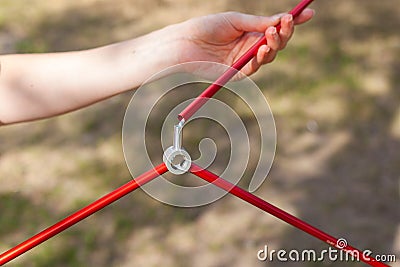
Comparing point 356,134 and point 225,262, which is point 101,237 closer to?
point 225,262

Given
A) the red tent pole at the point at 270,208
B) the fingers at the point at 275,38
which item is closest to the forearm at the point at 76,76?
the fingers at the point at 275,38

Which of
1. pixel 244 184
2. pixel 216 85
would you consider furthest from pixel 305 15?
pixel 244 184

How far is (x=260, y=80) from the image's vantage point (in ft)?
5.97

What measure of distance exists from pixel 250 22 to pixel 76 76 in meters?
0.29

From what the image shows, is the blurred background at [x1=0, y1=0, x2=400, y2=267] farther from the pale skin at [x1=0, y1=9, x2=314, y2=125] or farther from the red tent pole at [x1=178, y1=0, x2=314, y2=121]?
the red tent pole at [x1=178, y1=0, x2=314, y2=121]

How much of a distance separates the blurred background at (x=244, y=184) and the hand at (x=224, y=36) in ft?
1.94

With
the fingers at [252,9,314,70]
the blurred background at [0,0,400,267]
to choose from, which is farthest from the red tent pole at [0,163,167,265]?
the blurred background at [0,0,400,267]

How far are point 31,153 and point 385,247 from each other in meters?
0.89

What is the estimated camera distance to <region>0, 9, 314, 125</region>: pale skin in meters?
0.98

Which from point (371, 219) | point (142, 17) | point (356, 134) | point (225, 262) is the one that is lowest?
point (225, 262)

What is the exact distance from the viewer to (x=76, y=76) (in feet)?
3.34

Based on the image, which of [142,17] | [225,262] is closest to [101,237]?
[225,262]

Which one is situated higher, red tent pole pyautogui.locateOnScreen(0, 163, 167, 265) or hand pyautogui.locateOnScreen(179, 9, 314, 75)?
hand pyautogui.locateOnScreen(179, 9, 314, 75)

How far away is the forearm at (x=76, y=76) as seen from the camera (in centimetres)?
100
